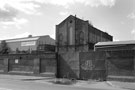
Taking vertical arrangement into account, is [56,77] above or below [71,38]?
below

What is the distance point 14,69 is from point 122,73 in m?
15.7

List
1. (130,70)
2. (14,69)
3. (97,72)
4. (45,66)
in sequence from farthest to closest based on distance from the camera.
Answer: (14,69), (45,66), (97,72), (130,70)

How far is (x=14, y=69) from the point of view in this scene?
27.2 metres

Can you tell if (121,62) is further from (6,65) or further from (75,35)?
(75,35)

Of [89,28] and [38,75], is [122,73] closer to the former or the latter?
[38,75]

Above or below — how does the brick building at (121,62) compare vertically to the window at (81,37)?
below

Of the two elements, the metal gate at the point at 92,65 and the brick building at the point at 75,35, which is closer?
the metal gate at the point at 92,65

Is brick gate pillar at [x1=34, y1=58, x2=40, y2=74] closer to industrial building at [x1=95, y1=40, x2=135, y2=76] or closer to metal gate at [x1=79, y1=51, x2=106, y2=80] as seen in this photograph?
metal gate at [x1=79, y1=51, x2=106, y2=80]

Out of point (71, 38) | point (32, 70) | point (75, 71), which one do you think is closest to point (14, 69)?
point (32, 70)

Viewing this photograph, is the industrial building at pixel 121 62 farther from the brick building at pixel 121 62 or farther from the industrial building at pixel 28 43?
the industrial building at pixel 28 43

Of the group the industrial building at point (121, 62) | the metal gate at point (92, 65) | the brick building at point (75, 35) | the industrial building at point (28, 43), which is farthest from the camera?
the industrial building at point (28, 43)

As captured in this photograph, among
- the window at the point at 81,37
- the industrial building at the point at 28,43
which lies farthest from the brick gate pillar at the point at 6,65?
the industrial building at the point at 28,43

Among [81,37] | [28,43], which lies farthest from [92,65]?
[28,43]

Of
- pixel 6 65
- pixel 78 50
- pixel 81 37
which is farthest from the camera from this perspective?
pixel 81 37
